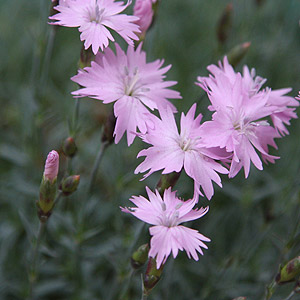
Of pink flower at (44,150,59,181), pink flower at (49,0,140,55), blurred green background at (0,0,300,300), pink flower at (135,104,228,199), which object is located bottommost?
blurred green background at (0,0,300,300)

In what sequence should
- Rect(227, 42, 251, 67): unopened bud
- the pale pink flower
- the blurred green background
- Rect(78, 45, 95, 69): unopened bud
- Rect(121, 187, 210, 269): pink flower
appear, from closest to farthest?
Rect(121, 187, 210, 269): pink flower < the pale pink flower < Rect(78, 45, 95, 69): unopened bud < Rect(227, 42, 251, 67): unopened bud < the blurred green background

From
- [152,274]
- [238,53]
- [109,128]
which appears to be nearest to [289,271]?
[152,274]

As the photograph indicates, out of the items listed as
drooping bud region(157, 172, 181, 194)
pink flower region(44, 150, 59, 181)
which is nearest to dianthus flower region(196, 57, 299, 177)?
drooping bud region(157, 172, 181, 194)

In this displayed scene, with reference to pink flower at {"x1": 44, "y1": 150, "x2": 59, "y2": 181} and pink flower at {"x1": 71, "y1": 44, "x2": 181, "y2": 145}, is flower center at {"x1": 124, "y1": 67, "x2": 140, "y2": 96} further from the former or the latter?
pink flower at {"x1": 44, "y1": 150, "x2": 59, "y2": 181}

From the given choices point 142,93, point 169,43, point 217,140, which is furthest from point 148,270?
point 169,43

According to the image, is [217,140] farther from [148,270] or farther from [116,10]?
[116,10]
